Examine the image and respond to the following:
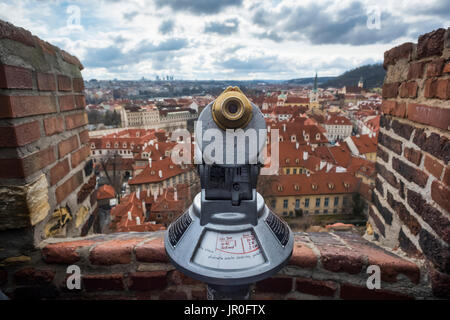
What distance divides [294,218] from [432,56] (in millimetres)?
17837

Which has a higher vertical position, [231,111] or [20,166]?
[231,111]

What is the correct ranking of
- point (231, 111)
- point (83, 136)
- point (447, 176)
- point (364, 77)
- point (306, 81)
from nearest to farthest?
point (231, 111), point (447, 176), point (83, 136), point (364, 77), point (306, 81)

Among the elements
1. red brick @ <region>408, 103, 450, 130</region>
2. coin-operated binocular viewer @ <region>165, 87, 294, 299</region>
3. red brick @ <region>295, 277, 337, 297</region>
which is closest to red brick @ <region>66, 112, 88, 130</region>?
coin-operated binocular viewer @ <region>165, 87, 294, 299</region>

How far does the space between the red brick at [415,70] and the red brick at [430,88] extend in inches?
3.6

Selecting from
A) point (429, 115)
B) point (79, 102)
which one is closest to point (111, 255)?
point (79, 102)

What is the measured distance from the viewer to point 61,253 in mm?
1357

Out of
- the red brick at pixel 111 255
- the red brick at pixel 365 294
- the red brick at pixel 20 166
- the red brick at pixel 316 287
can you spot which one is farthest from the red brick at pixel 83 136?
the red brick at pixel 365 294

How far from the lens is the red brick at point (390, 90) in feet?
5.32

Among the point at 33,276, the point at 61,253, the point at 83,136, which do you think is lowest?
the point at 33,276

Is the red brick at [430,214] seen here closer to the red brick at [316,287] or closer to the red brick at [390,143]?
the red brick at [390,143]

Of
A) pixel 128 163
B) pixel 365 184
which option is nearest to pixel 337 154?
pixel 365 184

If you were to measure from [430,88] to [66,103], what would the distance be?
6.71 feet

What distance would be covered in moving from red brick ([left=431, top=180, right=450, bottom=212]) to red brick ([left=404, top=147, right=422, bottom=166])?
0.57ft

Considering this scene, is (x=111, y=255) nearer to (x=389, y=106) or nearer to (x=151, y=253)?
(x=151, y=253)
